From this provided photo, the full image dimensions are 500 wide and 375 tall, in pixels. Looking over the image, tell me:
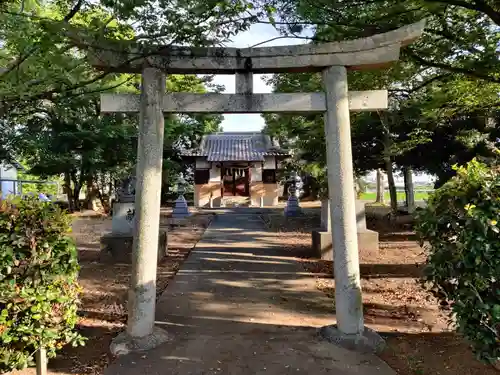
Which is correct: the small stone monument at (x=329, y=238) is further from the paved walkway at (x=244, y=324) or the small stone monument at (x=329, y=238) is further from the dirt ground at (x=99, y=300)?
the dirt ground at (x=99, y=300)

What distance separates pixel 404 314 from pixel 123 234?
6.54 m

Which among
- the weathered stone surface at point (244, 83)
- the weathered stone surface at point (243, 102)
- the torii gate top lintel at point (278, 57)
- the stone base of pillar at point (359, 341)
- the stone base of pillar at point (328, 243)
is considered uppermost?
the torii gate top lintel at point (278, 57)

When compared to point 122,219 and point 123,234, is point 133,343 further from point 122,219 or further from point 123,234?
point 122,219

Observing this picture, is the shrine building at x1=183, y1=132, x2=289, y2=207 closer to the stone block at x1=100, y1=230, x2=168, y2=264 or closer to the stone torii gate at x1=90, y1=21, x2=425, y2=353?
the stone block at x1=100, y1=230, x2=168, y2=264

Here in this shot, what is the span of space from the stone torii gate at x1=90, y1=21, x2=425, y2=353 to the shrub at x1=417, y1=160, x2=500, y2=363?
125 cm

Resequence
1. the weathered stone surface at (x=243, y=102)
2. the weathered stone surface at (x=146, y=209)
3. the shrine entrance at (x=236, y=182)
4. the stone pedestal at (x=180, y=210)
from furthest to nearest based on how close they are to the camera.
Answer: the shrine entrance at (x=236, y=182), the stone pedestal at (x=180, y=210), the weathered stone surface at (x=243, y=102), the weathered stone surface at (x=146, y=209)

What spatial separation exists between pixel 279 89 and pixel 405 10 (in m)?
5.70

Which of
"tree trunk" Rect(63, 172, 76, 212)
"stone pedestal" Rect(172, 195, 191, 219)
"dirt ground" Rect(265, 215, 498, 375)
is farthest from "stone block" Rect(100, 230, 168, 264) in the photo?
"tree trunk" Rect(63, 172, 76, 212)

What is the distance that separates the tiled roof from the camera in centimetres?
2664

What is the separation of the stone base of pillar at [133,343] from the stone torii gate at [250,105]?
0.05 feet

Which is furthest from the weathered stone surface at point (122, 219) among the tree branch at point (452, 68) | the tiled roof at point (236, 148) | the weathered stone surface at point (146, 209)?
the tiled roof at point (236, 148)

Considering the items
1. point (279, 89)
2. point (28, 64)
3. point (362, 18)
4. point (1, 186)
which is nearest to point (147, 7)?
point (28, 64)

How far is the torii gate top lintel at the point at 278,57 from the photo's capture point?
4469 mm

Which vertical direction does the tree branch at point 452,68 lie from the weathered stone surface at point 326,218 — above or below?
above
